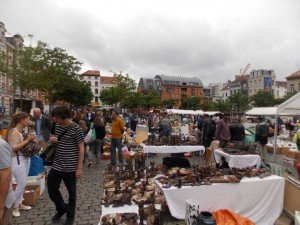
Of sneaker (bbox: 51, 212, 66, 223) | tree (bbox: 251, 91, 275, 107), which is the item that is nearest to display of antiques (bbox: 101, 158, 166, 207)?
sneaker (bbox: 51, 212, 66, 223)

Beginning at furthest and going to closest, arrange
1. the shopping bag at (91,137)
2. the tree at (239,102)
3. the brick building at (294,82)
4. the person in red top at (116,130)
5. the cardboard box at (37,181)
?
the tree at (239,102), the brick building at (294,82), the shopping bag at (91,137), the person in red top at (116,130), the cardboard box at (37,181)

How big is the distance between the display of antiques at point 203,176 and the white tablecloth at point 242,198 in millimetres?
113

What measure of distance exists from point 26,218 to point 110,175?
207 cm

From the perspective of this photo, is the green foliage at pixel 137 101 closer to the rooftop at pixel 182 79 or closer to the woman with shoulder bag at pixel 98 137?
the woman with shoulder bag at pixel 98 137

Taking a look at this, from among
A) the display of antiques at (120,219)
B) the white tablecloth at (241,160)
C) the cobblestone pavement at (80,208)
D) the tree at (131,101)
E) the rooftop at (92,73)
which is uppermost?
the rooftop at (92,73)

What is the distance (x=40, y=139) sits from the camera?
332 inches

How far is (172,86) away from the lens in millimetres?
111938

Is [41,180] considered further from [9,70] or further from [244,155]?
[9,70]

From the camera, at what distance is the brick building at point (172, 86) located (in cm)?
11062

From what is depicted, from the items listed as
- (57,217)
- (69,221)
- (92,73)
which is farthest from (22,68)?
(92,73)

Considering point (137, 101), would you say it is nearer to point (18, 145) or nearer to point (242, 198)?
point (242, 198)

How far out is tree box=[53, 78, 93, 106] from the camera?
33.0 meters

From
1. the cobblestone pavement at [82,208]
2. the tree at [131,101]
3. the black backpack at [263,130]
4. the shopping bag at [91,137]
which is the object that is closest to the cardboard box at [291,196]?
the cobblestone pavement at [82,208]

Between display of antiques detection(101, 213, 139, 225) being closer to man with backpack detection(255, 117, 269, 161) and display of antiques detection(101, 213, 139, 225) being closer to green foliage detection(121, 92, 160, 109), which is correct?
man with backpack detection(255, 117, 269, 161)
